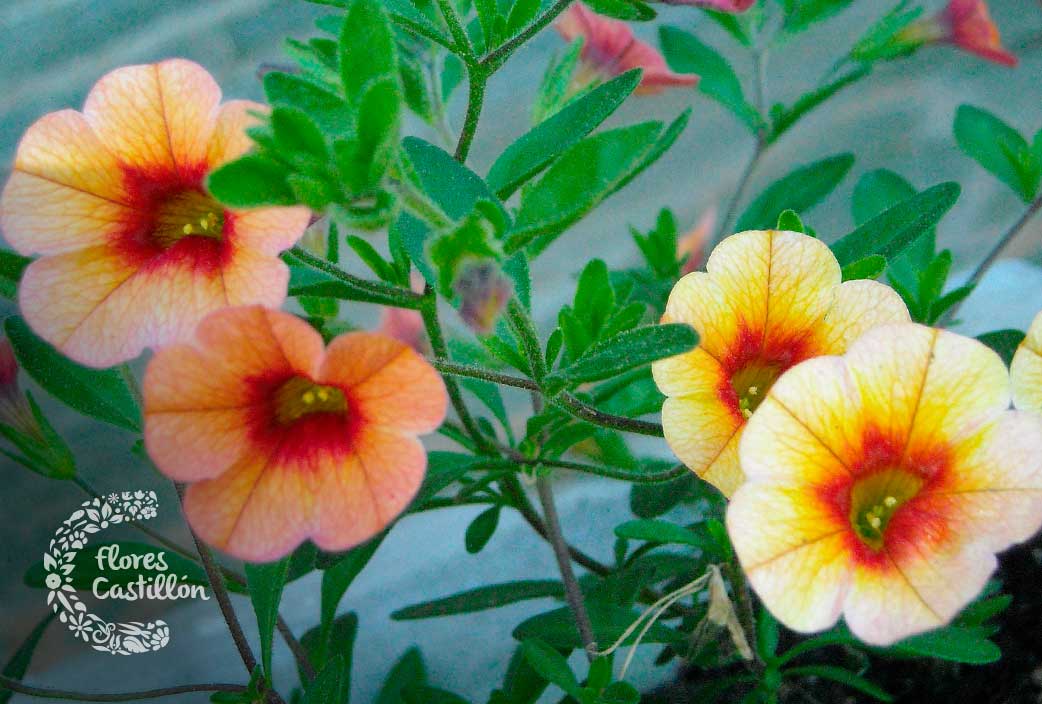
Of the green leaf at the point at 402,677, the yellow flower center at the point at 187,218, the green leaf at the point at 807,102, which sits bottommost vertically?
the green leaf at the point at 402,677

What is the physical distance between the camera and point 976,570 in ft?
1.34

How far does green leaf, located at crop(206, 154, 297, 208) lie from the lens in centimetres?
41

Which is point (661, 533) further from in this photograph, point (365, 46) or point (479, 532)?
point (365, 46)

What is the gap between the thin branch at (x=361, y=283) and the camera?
49 centimetres

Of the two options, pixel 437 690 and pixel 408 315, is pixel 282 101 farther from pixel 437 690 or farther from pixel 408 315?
pixel 437 690

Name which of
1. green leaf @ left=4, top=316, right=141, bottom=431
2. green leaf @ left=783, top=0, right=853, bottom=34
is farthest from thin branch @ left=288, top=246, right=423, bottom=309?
green leaf @ left=783, top=0, right=853, bottom=34

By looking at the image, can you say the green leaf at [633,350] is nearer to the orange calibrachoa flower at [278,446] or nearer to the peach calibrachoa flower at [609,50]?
the orange calibrachoa flower at [278,446]

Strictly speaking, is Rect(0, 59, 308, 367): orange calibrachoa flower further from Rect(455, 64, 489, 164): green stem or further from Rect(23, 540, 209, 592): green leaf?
Rect(23, 540, 209, 592): green leaf

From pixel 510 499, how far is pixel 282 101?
1.45 ft

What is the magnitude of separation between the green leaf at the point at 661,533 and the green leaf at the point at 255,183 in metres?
0.43

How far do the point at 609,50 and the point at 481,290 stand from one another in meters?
0.54

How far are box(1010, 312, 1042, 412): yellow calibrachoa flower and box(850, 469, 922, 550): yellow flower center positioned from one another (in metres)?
0.08

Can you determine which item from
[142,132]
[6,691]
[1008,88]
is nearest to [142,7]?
[142,132]

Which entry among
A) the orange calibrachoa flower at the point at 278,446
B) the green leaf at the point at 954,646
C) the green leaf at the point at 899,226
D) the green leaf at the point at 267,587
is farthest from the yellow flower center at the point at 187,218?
the green leaf at the point at 954,646
